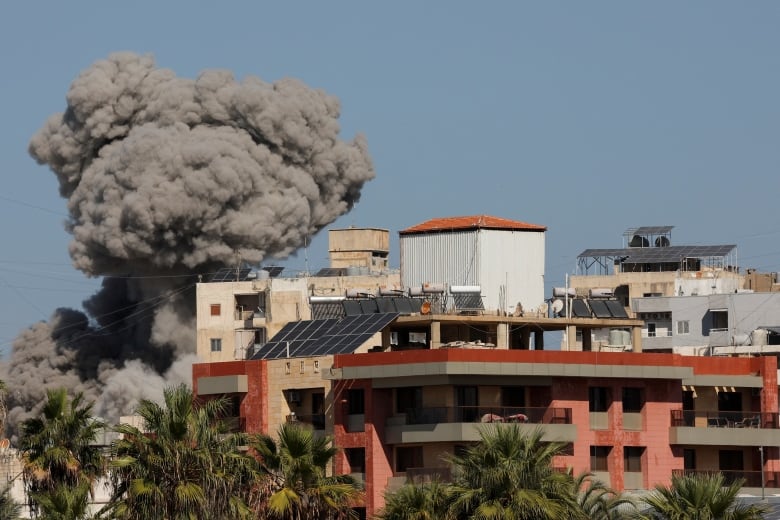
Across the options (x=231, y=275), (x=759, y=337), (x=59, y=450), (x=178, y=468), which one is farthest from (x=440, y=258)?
(x=231, y=275)

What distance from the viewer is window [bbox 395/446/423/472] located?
67.4m

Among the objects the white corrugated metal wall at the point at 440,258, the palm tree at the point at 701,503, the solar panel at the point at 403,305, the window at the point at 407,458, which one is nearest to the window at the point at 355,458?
the window at the point at 407,458

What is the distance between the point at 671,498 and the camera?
5059 cm

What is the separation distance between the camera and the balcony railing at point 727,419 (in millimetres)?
71438

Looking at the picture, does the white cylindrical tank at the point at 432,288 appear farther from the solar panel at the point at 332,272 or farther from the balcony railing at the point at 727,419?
the solar panel at the point at 332,272

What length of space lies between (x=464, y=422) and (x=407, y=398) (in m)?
2.66

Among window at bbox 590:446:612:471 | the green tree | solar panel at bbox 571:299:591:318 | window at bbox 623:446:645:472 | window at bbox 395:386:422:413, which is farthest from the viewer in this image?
solar panel at bbox 571:299:591:318

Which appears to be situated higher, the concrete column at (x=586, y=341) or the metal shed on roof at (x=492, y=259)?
the metal shed on roof at (x=492, y=259)

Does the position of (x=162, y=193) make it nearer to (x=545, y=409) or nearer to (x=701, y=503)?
(x=545, y=409)

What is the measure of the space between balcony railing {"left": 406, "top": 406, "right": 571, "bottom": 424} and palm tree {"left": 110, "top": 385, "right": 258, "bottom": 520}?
Result: 13213 mm

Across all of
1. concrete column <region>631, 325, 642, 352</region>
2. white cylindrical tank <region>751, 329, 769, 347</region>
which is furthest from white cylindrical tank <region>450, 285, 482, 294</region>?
white cylindrical tank <region>751, 329, 769, 347</region>

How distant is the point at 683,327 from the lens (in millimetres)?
100312

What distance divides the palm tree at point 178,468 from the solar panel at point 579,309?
22.9 m

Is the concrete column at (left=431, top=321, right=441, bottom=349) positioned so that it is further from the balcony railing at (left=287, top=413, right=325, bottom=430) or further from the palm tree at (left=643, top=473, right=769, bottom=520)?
the palm tree at (left=643, top=473, right=769, bottom=520)
